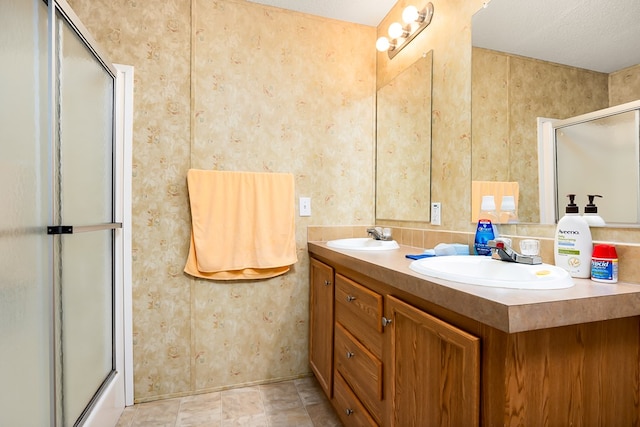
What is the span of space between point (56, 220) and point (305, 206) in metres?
1.28

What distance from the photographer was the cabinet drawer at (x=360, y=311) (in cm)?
121

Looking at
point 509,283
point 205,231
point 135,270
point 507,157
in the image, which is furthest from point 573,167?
point 135,270

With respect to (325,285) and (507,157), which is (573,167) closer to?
(507,157)

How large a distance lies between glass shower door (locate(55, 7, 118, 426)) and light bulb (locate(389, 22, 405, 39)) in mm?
1621

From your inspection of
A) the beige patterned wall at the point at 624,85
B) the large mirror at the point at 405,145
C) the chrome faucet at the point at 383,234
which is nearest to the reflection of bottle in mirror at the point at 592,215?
the beige patterned wall at the point at 624,85

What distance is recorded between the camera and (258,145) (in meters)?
2.01

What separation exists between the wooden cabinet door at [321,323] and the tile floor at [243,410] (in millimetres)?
139

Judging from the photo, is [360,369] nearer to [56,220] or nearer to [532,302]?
[532,302]

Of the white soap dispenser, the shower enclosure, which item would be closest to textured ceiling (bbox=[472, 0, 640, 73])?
the white soap dispenser

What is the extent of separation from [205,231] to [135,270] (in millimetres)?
445

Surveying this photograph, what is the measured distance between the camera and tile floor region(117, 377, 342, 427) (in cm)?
166

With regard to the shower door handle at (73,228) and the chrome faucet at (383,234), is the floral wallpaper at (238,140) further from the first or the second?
the shower door handle at (73,228)

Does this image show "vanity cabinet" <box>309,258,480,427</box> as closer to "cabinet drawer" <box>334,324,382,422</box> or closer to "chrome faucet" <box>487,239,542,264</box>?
"cabinet drawer" <box>334,324,382,422</box>

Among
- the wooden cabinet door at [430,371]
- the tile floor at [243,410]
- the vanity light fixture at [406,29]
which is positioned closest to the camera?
the wooden cabinet door at [430,371]
